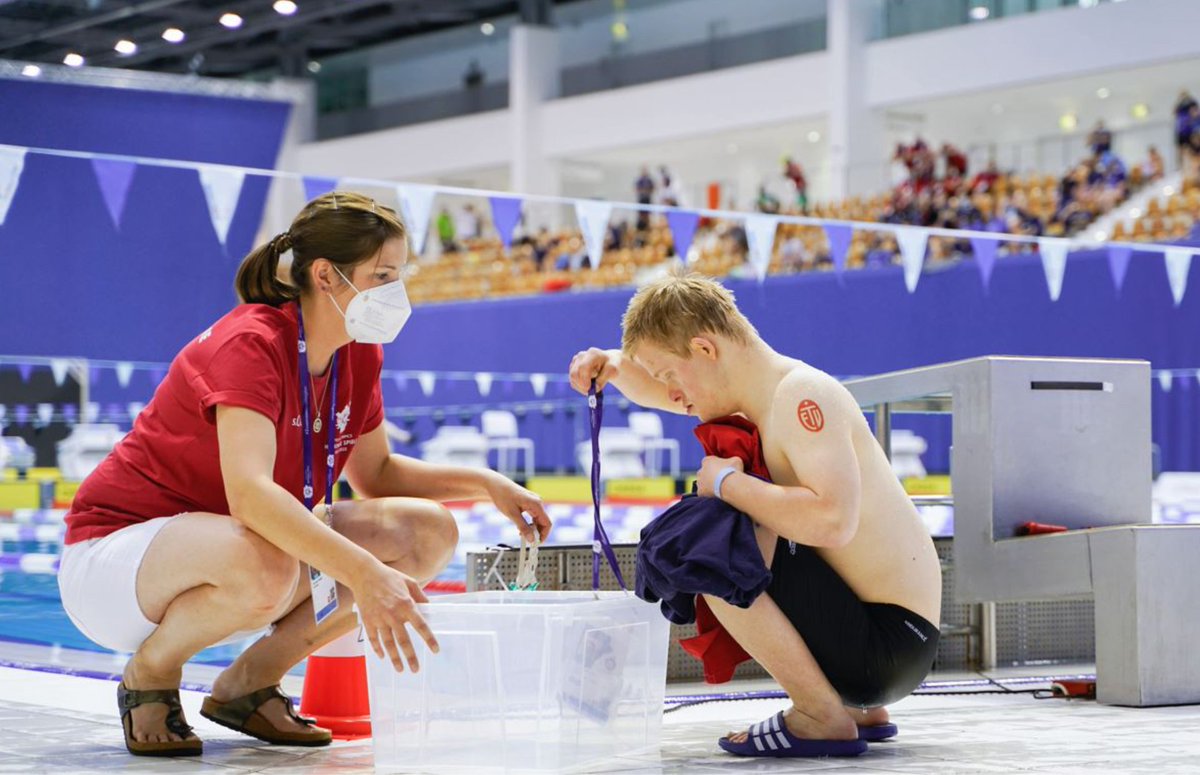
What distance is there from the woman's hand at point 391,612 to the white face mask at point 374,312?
0.50 meters

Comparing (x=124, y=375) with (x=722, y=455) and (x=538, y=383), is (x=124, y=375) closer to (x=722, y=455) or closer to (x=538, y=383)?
(x=538, y=383)

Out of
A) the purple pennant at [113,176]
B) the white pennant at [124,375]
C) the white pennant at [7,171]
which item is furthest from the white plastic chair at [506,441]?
the white pennant at [7,171]

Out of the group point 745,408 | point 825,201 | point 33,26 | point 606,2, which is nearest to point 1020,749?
point 745,408

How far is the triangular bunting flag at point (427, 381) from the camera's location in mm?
18933

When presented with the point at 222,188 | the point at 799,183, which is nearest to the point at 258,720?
the point at 222,188

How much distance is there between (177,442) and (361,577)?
52cm

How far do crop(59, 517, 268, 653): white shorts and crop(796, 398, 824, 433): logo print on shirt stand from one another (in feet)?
3.19

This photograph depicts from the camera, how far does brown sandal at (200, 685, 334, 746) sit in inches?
102

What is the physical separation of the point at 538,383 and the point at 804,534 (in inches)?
618

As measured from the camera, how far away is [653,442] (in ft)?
53.0

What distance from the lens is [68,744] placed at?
8.48 feet

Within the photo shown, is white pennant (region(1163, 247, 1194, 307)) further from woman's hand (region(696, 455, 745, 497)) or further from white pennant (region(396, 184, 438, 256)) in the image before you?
woman's hand (region(696, 455, 745, 497))

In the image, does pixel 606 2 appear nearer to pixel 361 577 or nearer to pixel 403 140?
pixel 403 140

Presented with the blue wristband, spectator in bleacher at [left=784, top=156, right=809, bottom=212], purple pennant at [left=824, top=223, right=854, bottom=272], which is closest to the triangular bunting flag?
spectator in bleacher at [left=784, top=156, right=809, bottom=212]
